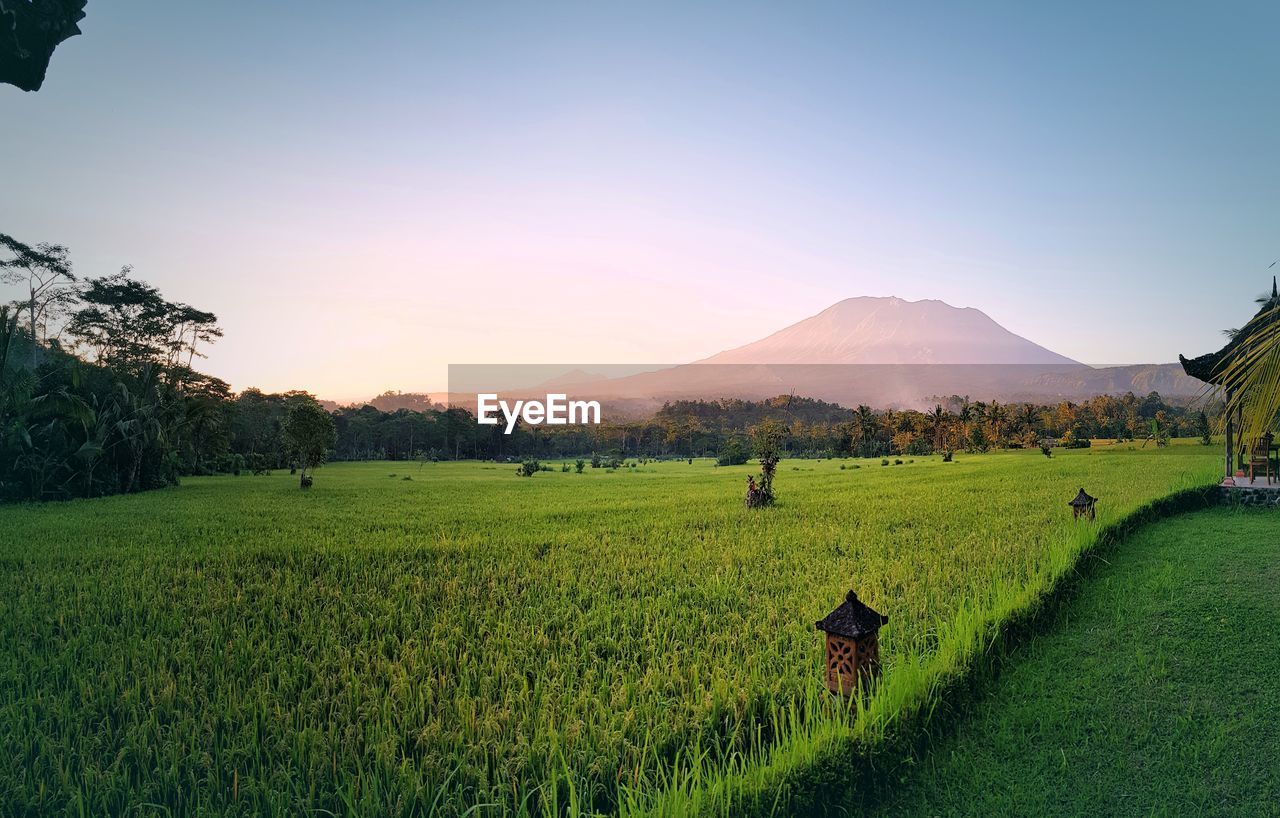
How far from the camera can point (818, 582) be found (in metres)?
6.89

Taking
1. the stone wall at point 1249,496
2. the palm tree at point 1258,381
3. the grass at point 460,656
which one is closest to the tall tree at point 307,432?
the grass at point 460,656

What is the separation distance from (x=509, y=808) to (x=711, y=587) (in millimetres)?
Result: 4264

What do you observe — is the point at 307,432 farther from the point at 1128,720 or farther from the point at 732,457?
the point at 732,457

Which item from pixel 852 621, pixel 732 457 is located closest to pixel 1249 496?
pixel 852 621

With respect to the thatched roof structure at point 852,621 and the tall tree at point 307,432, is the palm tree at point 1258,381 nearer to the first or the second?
the thatched roof structure at point 852,621

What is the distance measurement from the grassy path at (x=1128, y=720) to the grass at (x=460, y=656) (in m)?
0.42

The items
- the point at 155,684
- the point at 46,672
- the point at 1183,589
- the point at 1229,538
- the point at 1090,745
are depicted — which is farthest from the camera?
the point at 1229,538

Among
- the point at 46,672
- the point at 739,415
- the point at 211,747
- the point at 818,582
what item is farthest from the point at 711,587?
the point at 739,415

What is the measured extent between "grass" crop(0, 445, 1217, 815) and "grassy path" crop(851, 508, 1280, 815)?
42 cm

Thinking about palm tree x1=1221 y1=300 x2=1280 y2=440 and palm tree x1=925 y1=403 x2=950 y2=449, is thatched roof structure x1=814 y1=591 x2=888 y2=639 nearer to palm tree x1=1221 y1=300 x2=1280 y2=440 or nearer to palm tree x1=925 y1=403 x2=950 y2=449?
palm tree x1=1221 y1=300 x2=1280 y2=440

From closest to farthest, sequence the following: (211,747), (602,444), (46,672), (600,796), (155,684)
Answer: (600,796) → (211,747) → (155,684) → (46,672) → (602,444)

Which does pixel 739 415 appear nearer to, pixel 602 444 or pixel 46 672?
pixel 602 444

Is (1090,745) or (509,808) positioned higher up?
(509,808)

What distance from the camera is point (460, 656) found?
445cm
